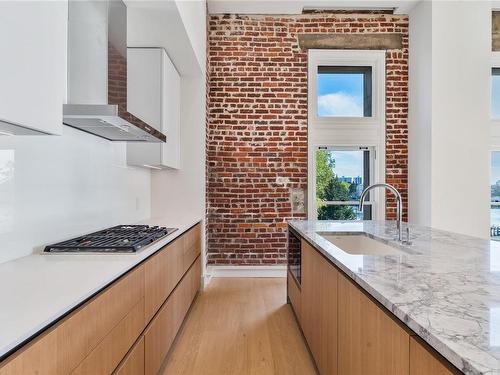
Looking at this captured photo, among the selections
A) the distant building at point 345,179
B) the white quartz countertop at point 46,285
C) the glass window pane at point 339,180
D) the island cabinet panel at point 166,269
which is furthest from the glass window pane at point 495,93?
the white quartz countertop at point 46,285

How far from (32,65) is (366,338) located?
148cm

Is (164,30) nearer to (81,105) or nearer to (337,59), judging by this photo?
(81,105)

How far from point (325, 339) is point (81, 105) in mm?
1775

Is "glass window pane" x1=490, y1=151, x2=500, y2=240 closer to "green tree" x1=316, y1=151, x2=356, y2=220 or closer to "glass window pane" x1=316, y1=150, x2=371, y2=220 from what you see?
"glass window pane" x1=316, y1=150, x2=371, y2=220

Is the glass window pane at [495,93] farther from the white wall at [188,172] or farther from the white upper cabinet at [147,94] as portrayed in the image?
the white upper cabinet at [147,94]

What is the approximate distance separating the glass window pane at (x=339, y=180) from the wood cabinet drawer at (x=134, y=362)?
3648 mm

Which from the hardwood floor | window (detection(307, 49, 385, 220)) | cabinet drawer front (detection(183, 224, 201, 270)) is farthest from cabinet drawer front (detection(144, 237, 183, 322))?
window (detection(307, 49, 385, 220))

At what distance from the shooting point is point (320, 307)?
2.07 meters

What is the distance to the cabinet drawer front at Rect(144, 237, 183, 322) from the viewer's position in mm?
1957

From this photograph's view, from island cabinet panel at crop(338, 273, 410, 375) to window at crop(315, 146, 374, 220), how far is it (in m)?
3.54

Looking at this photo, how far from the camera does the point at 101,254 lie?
1812 mm

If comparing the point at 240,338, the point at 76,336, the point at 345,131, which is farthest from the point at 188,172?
the point at 76,336

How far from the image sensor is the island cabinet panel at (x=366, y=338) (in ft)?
3.32

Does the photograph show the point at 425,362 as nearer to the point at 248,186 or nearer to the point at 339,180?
the point at 248,186
